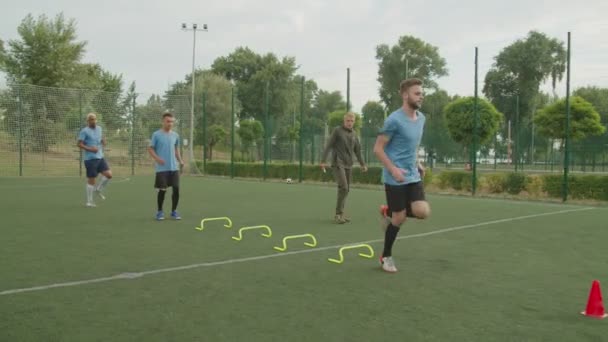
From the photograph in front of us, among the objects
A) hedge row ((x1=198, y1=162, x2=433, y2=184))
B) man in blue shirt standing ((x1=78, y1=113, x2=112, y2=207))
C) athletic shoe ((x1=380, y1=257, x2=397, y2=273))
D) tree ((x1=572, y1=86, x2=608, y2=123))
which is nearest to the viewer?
athletic shoe ((x1=380, y1=257, x2=397, y2=273))

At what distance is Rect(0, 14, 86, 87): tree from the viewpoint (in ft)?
110

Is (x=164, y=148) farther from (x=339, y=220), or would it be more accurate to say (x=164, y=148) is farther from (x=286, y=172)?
(x=286, y=172)

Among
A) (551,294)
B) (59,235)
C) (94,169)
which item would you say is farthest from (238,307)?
(94,169)

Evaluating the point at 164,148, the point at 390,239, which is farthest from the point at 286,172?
the point at 390,239

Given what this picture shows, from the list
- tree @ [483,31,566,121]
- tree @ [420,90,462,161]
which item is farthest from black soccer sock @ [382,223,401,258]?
tree @ [483,31,566,121]

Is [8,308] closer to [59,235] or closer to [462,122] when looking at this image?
[59,235]

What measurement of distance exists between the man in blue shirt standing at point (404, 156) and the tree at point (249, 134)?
32179 mm

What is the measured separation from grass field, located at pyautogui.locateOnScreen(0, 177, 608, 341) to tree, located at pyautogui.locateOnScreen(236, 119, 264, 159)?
94.1 feet

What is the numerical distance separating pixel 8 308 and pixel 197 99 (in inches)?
1689

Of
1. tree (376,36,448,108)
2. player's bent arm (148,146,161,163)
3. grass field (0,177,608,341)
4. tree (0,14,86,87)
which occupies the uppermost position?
tree (376,36,448,108)

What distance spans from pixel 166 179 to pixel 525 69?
5536 centimetres

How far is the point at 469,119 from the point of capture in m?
27.2

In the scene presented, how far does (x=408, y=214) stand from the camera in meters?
5.16

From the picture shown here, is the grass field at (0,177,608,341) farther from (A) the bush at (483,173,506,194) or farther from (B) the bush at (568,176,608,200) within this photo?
(A) the bush at (483,173,506,194)
